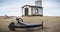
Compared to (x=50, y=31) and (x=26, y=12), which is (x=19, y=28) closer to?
(x=50, y=31)

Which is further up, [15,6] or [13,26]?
[15,6]

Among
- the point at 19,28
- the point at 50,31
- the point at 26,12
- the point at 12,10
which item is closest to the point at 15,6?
the point at 12,10

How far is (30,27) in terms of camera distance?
4.20 metres

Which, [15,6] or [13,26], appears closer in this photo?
[13,26]

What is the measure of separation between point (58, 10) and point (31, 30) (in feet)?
6.16

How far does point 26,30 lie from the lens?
4219mm

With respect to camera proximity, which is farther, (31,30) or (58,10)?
(58,10)

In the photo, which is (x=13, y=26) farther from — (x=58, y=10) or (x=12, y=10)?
(x=58, y=10)

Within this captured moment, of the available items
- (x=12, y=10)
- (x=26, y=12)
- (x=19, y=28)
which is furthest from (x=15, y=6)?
(x=26, y=12)

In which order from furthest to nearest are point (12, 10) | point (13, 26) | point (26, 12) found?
point (26, 12) → point (12, 10) → point (13, 26)

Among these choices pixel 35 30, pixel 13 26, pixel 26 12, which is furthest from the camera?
pixel 26 12

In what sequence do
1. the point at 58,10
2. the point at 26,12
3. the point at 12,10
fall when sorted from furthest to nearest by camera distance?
the point at 26,12 < the point at 58,10 < the point at 12,10

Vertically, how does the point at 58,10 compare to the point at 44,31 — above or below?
above

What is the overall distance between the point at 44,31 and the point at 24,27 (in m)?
0.49
